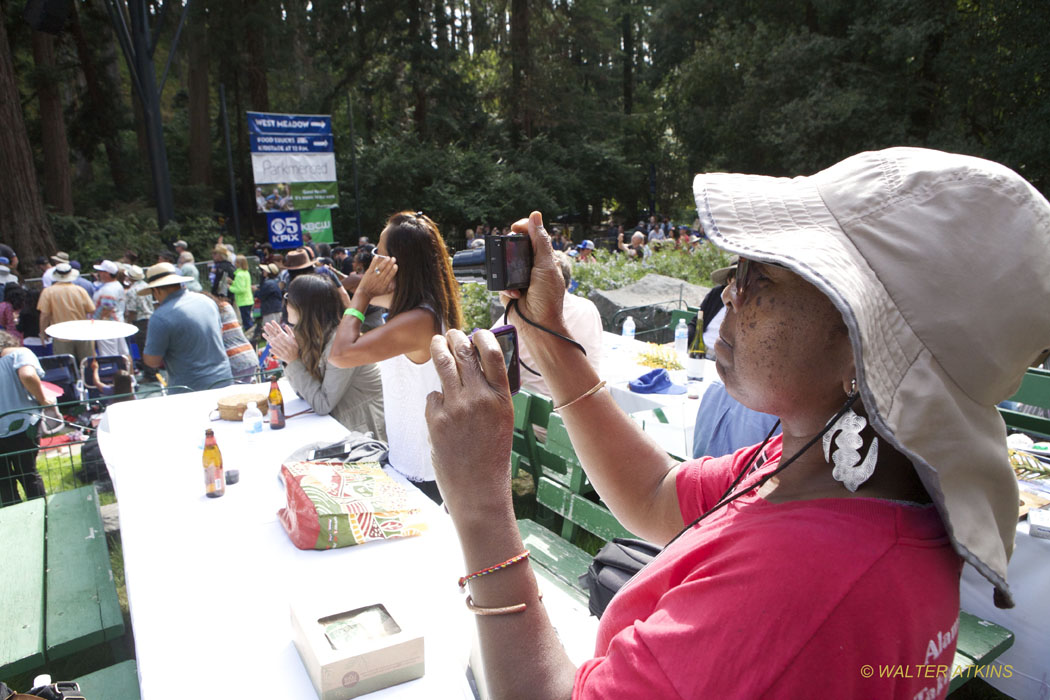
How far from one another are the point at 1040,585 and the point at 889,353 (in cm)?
277

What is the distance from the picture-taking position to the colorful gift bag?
244cm

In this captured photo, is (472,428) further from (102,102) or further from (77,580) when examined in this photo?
(102,102)

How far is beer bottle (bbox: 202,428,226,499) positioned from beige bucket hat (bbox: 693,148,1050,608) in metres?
2.65

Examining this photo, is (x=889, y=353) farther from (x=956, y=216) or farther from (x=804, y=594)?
(x=804, y=594)

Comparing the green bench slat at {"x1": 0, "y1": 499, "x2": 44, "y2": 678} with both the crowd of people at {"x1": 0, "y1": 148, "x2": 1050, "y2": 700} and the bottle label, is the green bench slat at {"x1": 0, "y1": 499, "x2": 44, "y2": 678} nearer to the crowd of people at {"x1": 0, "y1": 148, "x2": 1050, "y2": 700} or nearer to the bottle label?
the bottle label

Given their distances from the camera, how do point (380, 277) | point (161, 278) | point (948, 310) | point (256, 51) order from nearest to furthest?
point (948, 310) → point (380, 277) → point (161, 278) → point (256, 51)

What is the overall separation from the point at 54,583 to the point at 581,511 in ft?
7.77

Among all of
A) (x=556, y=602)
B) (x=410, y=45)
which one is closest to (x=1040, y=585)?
(x=556, y=602)

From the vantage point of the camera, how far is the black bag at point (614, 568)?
201 cm

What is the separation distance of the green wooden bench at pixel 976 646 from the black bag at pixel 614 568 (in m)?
1.20

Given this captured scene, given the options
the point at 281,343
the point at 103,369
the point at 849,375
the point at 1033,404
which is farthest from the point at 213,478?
the point at 103,369

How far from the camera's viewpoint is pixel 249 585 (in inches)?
89.4

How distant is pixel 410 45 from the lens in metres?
25.9

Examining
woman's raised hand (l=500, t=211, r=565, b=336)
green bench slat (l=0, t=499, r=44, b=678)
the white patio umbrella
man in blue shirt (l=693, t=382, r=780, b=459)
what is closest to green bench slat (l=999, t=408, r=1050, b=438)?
man in blue shirt (l=693, t=382, r=780, b=459)
